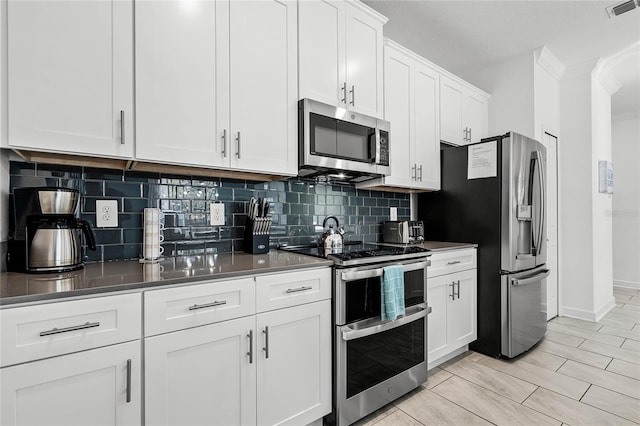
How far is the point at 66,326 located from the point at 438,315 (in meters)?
2.26

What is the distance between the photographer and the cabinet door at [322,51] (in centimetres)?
200

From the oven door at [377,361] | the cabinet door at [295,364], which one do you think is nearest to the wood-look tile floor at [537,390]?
the oven door at [377,361]

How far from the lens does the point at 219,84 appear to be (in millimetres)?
1688

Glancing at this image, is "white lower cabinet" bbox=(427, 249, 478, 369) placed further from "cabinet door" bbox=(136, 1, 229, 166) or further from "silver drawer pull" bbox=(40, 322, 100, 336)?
"silver drawer pull" bbox=(40, 322, 100, 336)

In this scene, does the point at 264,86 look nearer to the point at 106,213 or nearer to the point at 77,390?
the point at 106,213

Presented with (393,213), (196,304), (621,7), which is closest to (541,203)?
(393,213)

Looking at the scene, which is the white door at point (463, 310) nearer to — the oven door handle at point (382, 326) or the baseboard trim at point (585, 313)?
the oven door handle at point (382, 326)

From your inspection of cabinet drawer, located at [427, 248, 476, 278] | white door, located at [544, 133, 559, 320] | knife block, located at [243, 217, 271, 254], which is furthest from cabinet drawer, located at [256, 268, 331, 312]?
white door, located at [544, 133, 559, 320]

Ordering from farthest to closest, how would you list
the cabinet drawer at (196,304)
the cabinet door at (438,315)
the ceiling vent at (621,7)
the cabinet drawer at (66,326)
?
the ceiling vent at (621,7)
the cabinet door at (438,315)
the cabinet drawer at (196,304)
the cabinet drawer at (66,326)

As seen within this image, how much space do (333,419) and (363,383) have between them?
25 cm

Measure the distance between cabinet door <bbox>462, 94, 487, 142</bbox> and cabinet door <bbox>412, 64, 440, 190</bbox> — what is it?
1.78ft

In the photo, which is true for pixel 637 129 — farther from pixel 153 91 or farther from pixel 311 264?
pixel 153 91

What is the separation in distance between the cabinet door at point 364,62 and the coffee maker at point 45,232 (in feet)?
5.70

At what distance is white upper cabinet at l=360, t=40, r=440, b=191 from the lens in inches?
102
